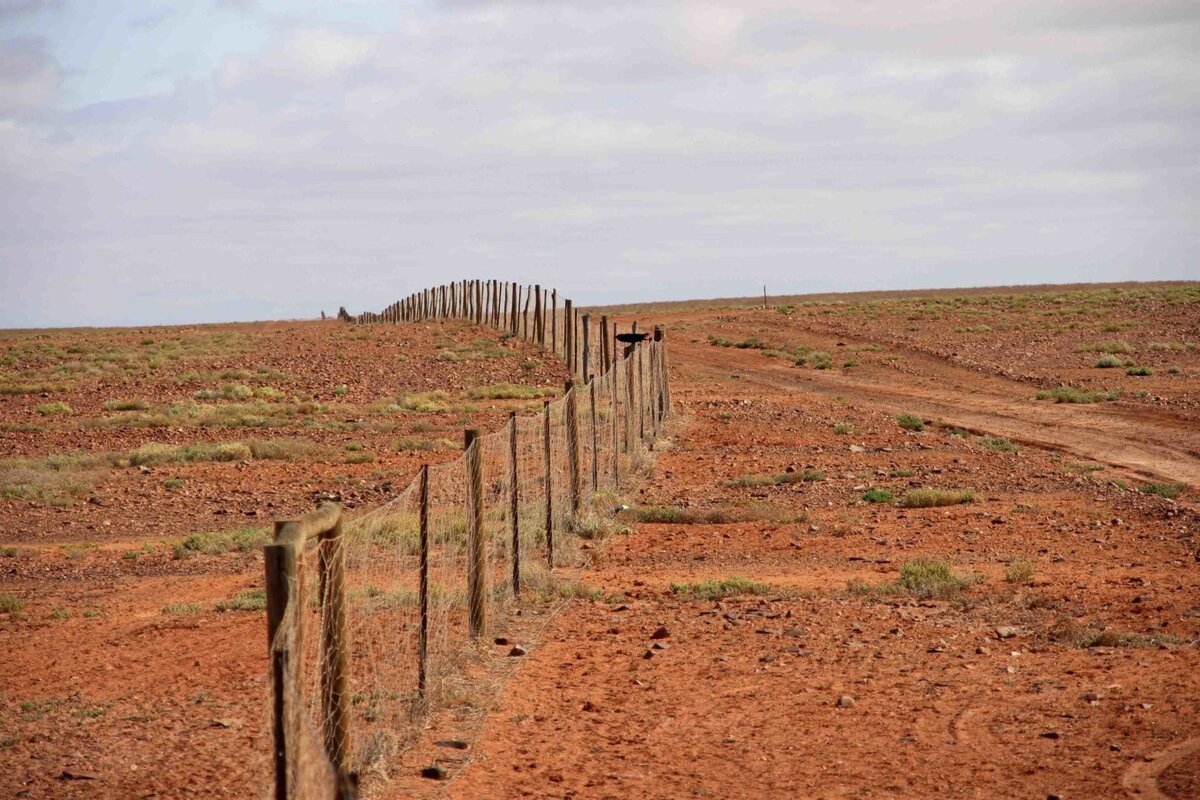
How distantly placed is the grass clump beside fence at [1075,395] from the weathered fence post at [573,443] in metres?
18.7

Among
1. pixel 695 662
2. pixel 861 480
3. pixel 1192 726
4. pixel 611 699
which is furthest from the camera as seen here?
A: pixel 861 480

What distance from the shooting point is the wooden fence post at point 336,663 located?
6.60 metres

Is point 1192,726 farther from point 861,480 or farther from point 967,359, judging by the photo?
point 967,359

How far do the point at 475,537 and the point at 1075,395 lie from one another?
24.1 m

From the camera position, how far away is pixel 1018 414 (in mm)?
29328

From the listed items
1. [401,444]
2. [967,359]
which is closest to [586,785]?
[401,444]

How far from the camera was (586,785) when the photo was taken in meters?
7.50

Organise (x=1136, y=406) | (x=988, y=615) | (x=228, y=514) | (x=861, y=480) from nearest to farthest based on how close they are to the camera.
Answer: (x=988, y=615)
(x=228, y=514)
(x=861, y=480)
(x=1136, y=406)

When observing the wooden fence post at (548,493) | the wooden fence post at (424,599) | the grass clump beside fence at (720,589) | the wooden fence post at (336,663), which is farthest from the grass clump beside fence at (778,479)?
the wooden fence post at (336,663)

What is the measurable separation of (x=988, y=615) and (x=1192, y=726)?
10.7ft

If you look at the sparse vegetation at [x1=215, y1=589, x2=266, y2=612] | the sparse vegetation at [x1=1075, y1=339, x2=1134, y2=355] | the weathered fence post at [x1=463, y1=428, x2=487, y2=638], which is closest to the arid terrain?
the sparse vegetation at [x1=215, y1=589, x2=266, y2=612]

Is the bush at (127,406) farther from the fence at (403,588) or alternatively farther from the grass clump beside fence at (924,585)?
the grass clump beside fence at (924,585)

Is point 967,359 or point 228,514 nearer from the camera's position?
point 228,514

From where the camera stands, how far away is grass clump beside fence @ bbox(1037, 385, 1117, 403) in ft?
102
